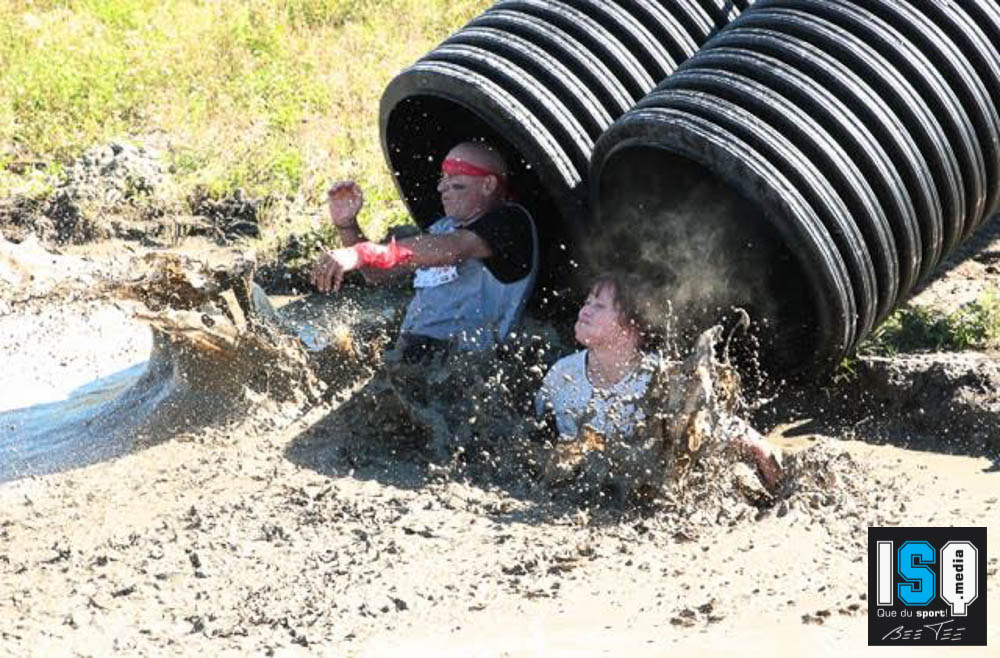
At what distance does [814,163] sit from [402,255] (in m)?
1.49

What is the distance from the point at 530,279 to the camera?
279 inches

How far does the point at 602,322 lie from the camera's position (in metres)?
6.28

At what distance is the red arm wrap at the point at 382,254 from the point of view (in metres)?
6.32

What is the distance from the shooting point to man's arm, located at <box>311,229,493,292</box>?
6152 mm

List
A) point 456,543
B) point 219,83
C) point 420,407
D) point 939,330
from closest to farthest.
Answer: point 456,543 < point 420,407 < point 939,330 < point 219,83

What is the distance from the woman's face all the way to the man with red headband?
0.68m

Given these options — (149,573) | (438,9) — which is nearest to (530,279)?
(149,573)

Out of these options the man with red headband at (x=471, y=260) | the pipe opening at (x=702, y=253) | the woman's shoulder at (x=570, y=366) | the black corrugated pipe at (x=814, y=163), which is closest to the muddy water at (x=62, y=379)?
the man with red headband at (x=471, y=260)

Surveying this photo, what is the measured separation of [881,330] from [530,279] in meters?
1.42

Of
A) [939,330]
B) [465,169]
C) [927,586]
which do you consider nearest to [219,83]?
[465,169]

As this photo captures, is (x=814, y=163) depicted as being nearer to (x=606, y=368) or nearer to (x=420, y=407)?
(x=606, y=368)

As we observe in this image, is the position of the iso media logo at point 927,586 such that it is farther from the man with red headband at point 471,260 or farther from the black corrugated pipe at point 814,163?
the man with red headband at point 471,260

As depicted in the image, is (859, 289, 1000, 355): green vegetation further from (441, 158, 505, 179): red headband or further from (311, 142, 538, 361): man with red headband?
(441, 158, 505, 179): red headband

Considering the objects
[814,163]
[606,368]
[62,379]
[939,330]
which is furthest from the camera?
[62,379]
